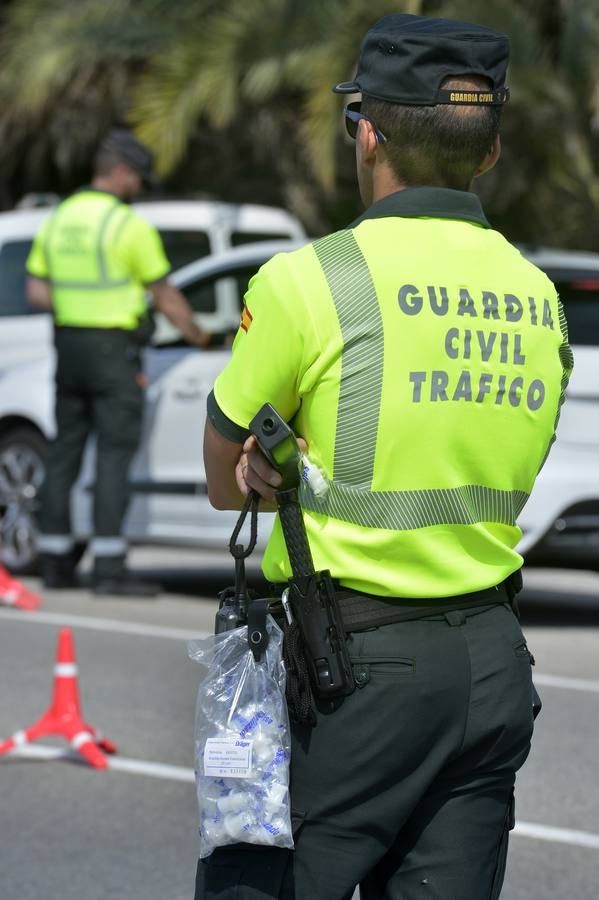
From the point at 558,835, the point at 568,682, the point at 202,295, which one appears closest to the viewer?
the point at 558,835

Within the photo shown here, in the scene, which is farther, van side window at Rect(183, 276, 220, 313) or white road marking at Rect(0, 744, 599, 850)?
van side window at Rect(183, 276, 220, 313)

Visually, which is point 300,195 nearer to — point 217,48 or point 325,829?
Result: point 217,48

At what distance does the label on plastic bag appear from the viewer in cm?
228

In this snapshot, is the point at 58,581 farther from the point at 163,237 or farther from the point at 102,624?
the point at 163,237

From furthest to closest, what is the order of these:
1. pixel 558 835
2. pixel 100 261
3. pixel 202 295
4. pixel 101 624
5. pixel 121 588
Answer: pixel 202 295, pixel 121 588, pixel 100 261, pixel 101 624, pixel 558 835

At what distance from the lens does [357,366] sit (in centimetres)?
230

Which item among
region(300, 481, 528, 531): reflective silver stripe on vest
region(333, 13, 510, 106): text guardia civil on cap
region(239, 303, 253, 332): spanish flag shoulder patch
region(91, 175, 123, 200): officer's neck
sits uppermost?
region(333, 13, 510, 106): text guardia civil on cap

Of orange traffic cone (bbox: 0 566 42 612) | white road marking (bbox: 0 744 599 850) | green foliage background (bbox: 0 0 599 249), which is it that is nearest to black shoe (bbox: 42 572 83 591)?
orange traffic cone (bbox: 0 566 42 612)

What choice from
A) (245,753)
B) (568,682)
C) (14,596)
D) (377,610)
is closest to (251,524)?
(377,610)

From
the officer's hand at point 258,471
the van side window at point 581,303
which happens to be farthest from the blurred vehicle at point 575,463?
the officer's hand at point 258,471

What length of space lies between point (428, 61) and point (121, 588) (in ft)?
23.4

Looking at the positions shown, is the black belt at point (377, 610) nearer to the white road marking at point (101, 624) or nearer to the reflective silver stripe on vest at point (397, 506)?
the reflective silver stripe on vest at point (397, 506)

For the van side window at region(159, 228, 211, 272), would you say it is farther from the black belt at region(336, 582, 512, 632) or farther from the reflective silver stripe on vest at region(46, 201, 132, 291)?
the black belt at region(336, 582, 512, 632)

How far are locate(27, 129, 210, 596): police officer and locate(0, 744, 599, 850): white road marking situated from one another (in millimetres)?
3247
